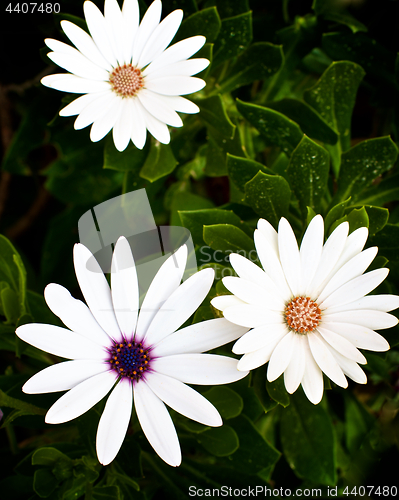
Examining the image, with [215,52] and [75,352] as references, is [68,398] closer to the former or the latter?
[75,352]

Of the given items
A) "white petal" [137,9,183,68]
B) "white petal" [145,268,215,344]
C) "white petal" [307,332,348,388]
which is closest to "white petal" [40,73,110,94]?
"white petal" [137,9,183,68]

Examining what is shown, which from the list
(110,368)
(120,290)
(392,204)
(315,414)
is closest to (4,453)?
(110,368)

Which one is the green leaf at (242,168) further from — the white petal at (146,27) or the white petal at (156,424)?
the white petal at (156,424)

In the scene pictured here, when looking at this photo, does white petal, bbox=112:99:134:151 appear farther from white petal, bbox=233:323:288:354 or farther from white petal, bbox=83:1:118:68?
white petal, bbox=233:323:288:354

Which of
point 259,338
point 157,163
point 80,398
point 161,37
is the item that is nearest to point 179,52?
point 161,37

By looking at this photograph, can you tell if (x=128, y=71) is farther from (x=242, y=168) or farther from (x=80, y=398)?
(x=80, y=398)

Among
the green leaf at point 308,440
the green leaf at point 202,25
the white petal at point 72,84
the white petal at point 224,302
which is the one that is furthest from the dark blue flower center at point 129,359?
the green leaf at point 202,25

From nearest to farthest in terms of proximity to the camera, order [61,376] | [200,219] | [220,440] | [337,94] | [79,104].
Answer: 1. [61,376]
2. [79,104]
3. [200,219]
4. [220,440]
5. [337,94]
